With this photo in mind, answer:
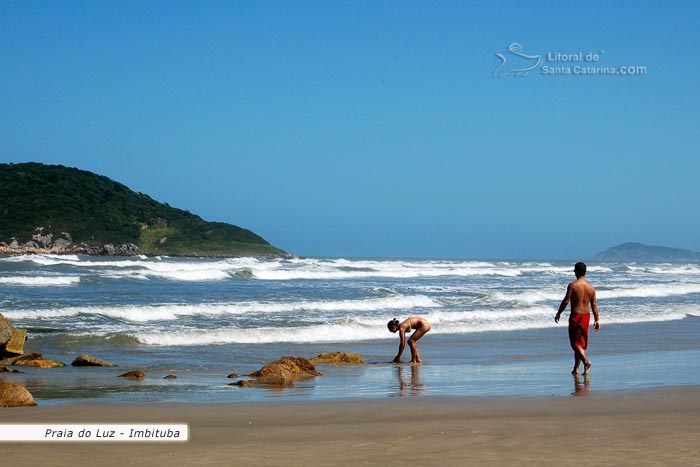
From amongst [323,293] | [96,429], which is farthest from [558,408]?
[323,293]

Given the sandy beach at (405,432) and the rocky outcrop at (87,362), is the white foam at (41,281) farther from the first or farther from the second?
the sandy beach at (405,432)

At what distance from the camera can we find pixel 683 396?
8664mm

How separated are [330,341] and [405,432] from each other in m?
10.1

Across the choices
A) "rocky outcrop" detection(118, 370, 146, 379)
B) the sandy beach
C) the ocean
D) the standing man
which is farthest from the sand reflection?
"rocky outcrop" detection(118, 370, 146, 379)

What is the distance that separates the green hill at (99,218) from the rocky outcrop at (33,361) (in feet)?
255

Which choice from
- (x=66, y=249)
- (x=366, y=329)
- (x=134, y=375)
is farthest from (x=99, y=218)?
(x=134, y=375)

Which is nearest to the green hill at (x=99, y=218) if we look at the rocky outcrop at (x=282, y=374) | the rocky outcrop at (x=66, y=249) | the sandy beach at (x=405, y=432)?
the rocky outcrop at (x=66, y=249)

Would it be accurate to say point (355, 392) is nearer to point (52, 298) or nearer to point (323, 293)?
point (52, 298)

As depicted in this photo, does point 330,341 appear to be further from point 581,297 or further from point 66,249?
→ point 66,249

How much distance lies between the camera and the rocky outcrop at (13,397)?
8.04 m

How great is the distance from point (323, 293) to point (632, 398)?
21.1 metres

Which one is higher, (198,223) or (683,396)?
(198,223)

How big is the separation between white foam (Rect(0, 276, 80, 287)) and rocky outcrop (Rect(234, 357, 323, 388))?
73.7ft

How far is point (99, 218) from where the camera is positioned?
98.2 metres
